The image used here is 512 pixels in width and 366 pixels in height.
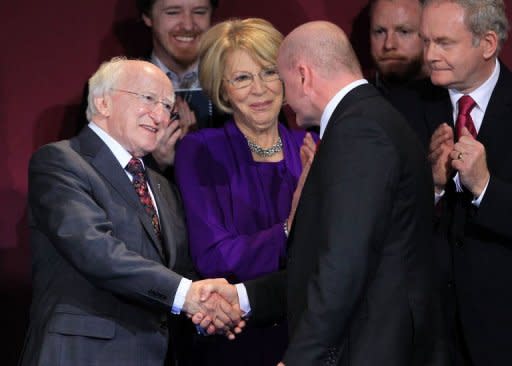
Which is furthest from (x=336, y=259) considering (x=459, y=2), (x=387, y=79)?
(x=387, y=79)

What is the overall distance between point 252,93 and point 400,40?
34.0 inches

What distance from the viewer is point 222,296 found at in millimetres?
3207

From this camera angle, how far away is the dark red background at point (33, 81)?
13.5ft

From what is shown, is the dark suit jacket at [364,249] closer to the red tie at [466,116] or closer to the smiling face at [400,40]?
the red tie at [466,116]

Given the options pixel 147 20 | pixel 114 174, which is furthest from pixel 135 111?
pixel 147 20

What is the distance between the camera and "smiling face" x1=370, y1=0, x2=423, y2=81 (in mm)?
3943

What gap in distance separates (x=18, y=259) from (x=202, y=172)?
117 centimetres

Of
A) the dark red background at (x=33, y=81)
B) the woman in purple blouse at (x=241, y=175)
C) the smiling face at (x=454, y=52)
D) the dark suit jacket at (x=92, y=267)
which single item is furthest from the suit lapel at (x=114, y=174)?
the dark red background at (x=33, y=81)

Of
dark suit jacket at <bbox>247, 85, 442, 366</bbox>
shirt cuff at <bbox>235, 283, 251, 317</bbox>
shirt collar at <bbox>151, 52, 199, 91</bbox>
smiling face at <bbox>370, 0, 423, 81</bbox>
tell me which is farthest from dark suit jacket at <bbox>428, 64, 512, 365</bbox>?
shirt collar at <bbox>151, 52, 199, 91</bbox>

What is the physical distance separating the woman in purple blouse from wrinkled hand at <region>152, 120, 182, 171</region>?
26 cm

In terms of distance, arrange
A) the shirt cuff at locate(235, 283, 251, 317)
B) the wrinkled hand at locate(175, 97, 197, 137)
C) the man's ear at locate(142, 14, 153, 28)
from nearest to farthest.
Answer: the shirt cuff at locate(235, 283, 251, 317)
the wrinkled hand at locate(175, 97, 197, 137)
the man's ear at locate(142, 14, 153, 28)

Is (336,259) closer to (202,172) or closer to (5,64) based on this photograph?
(202,172)

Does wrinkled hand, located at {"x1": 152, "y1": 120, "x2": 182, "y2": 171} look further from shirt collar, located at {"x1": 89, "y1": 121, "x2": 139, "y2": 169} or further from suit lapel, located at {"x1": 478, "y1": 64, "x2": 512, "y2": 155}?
suit lapel, located at {"x1": 478, "y1": 64, "x2": 512, "y2": 155}

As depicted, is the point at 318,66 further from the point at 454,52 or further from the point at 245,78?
the point at 245,78
